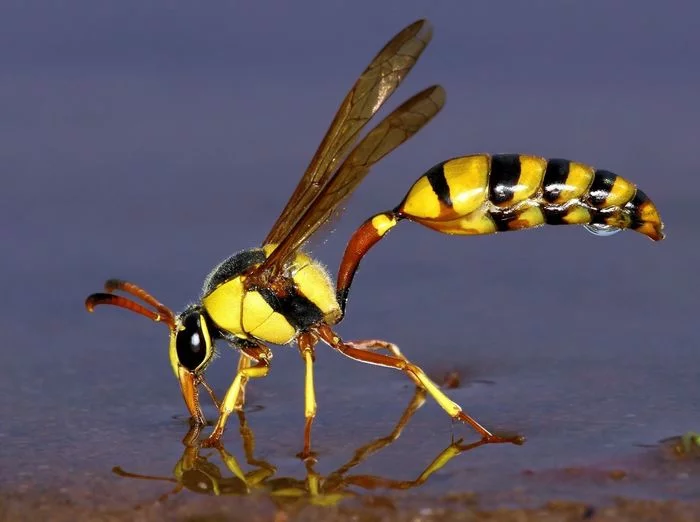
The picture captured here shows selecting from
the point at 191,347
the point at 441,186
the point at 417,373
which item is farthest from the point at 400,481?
the point at 441,186

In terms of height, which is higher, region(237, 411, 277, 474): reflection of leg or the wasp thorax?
the wasp thorax

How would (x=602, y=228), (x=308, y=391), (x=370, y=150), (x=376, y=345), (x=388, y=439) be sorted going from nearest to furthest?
1. (x=388, y=439)
2. (x=308, y=391)
3. (x=370, y=150)
4. (x=602, y=228)
5. (x=376, y=345)

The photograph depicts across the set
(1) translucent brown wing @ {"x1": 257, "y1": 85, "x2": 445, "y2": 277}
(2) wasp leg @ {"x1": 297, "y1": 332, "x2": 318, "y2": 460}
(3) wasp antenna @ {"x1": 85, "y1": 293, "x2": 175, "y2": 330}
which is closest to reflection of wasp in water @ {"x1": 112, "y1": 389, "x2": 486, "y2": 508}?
(2) wasp leg @ {"x1": 297, "y1": 332, "x2": 318, "y2": 460}

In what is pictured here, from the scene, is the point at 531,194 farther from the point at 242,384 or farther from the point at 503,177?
the point at 242,384

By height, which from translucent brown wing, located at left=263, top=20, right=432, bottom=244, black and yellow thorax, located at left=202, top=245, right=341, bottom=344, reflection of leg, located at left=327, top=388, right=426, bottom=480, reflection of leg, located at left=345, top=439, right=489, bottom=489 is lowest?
reflection of leg, located at left=345, top=439, right=489, bottom=489

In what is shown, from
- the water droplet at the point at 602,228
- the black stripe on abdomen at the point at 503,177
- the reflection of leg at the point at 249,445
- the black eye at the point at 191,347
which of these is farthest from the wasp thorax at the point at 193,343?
the water droplet at the point at 602,228

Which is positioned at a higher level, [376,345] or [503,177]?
[503,177]

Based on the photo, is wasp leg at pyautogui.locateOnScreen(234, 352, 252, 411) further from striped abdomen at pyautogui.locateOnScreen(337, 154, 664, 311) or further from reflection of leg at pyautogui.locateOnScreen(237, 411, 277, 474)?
striped abdomen at pyautogui.locateOnScreen(337, 154, 664, 311)
